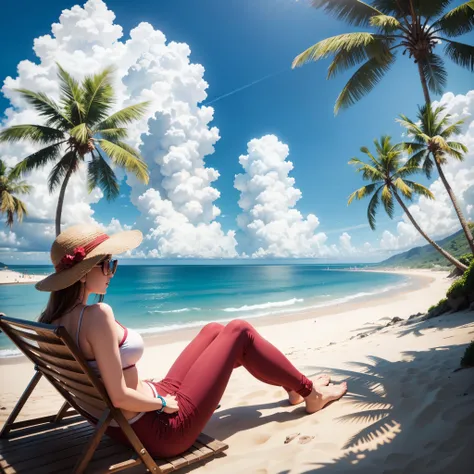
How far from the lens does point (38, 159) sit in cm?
1230

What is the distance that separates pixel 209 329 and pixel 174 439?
759 millimetres

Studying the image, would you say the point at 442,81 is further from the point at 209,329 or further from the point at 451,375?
the point at 209,329

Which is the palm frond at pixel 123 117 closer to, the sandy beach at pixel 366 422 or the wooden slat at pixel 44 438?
the sandy beach at pixel 366 422

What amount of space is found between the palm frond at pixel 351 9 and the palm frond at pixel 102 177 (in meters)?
10.2

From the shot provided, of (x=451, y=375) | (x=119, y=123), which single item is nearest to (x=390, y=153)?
(x=119, y=123)

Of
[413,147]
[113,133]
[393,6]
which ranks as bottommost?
[413,147]

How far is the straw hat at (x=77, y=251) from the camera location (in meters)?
1.60

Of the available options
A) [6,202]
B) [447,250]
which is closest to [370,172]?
[6,202]

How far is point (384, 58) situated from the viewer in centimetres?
1035

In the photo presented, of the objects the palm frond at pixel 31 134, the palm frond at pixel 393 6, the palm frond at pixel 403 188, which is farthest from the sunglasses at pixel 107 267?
the palm frond at pixel 403 188

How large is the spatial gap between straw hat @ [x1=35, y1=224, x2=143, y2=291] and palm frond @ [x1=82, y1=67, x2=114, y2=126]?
12.6 metres

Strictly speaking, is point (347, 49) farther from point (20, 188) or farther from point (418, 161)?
point (20, 188)

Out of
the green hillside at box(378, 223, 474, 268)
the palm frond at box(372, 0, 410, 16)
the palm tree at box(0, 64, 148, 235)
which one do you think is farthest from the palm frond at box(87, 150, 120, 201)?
the green hillside at box(378, 223, 474, 268)

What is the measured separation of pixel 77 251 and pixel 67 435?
51.5 inches
